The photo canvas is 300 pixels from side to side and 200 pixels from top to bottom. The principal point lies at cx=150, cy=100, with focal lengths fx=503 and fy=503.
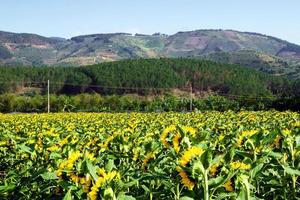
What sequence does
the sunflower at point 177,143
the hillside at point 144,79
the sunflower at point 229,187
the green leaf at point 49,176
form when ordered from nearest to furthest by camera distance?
the sunflower at point 229,187 < the green leaf at point 49,176 < the sunflower at point 177,143 < the hillside at point 144,79

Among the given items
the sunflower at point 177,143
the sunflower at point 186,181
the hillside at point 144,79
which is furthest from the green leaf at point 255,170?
the hillside at point 144,79

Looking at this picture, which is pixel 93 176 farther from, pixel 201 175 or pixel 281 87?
pixel 281 87

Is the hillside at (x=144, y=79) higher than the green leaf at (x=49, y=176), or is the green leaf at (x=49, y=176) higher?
the green leaf at (x=49, y=176)

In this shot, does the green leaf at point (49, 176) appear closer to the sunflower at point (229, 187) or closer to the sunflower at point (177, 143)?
the sunflower at point (177, 143)

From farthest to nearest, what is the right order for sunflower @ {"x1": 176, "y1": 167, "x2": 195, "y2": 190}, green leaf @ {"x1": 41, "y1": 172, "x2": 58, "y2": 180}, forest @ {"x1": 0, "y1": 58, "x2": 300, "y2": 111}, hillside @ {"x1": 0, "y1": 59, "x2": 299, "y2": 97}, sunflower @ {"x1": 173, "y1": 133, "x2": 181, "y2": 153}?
hillside @ {"x1": 0, "y1": 59, "x2": 299, "y2": 97} → forest @ {"x1": 0, "y1": 58, "x2": 300, "y2": 111} → sunflower @ {"x1": 173, "y1": 133, "x2": 181, "y2": 153} → green leaf @ {"x1": 41, "y1": 172, "x2": 58, "y2": 180} → sunflower @ {"x1": 176, "y1": 167, "x2": 195, "y2": 190}

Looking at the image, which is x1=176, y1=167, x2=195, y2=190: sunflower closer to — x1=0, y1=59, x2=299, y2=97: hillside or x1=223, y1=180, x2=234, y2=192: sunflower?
x1=223, y1=180, x2=234, y2=192: sunflower

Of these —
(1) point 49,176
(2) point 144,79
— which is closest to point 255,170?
(1) point 49,176

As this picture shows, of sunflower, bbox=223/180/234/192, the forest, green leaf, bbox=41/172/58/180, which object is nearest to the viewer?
sunflower, bbox=223/180/234/192

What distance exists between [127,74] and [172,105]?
7112cm

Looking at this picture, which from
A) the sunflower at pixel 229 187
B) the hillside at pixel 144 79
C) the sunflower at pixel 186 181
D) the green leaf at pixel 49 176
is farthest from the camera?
the hillside at pixel 144 79

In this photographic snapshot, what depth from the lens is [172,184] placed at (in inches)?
121

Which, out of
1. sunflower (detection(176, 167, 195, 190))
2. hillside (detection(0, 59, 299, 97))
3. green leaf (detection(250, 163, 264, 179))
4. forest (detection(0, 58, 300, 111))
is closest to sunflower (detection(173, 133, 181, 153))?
green leaf (detection(250, 163, 264, 179))

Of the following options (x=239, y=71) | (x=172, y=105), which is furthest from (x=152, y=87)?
(x=172, y=105)

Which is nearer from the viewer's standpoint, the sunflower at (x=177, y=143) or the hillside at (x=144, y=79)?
the sunflower at (x=177, y=143)
